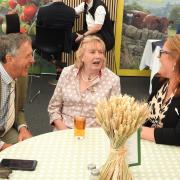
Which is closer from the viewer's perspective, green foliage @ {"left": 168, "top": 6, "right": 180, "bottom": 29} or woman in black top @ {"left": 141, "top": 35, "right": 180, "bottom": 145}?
woman in black top @ {"left": 141, "top": 35, "right": 180, "bottom": 145}

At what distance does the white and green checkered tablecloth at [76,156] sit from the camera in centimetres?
161

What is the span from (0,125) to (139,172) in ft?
3.72

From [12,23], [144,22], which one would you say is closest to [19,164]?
[12,23]

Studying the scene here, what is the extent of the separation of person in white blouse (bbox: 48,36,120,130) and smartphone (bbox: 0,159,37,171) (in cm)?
85

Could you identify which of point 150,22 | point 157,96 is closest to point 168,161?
point 157,96

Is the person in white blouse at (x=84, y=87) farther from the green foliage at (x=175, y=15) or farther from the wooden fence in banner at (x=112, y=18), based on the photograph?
the green foliage at (x=175, y=15)

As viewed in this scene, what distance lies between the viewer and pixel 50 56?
193 inches

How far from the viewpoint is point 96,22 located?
16.6 ft

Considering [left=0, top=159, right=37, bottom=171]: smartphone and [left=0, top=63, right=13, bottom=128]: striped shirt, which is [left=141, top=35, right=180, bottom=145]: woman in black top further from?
[left=0, top=63, right=13, bottom=128]: striped shirt

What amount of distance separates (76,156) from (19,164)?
0.92ft

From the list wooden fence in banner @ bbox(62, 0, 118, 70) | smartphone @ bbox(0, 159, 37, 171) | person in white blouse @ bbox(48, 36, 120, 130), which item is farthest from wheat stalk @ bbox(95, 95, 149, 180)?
wooden fence in banner @ bbox(62, 0, 118, 70)

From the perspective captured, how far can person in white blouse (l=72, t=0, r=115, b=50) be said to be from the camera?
504cm

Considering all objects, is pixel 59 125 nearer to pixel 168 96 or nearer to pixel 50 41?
pixel 168 96

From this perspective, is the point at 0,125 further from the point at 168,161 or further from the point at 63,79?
the point at 168,161
